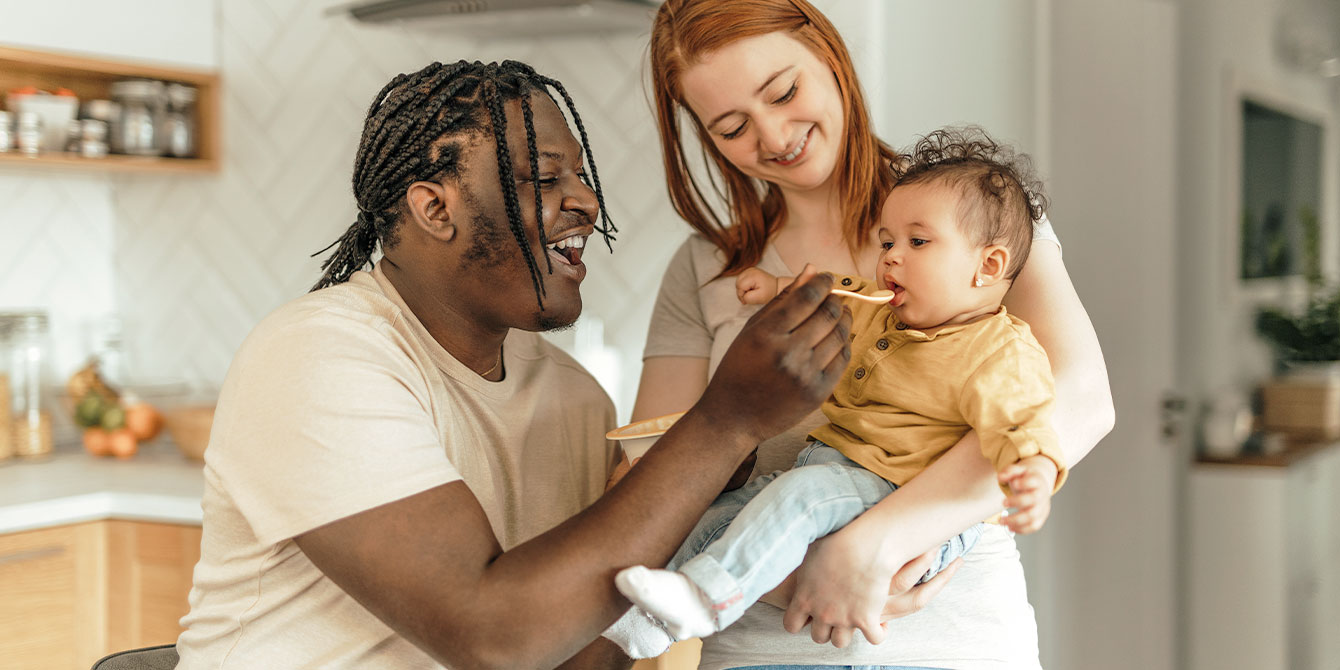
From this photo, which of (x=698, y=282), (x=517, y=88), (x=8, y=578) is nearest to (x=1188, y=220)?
(x=698, y=282)

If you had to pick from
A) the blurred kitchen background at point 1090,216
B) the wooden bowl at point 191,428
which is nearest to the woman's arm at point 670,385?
the blurred kitchen background at point 1090,216

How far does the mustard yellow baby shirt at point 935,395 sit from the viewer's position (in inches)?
40.8

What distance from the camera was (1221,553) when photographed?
2.58m

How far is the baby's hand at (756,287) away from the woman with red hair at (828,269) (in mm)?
48

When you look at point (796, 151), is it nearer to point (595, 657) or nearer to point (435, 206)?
point (435, 206)

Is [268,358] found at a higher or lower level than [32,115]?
lower

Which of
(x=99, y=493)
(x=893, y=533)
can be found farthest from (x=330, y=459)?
(x=99, y=493)

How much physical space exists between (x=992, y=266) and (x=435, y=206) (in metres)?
0.59

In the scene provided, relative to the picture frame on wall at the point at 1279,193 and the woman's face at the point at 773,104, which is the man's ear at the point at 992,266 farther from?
the picture frame on wall at the point at 1279,193

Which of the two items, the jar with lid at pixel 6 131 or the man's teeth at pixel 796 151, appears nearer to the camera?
the man's teeth at pixel 796 151

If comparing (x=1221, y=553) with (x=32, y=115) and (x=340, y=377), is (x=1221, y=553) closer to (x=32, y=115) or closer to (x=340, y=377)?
(x=340, y=377)

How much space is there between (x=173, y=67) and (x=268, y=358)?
6.51 ft

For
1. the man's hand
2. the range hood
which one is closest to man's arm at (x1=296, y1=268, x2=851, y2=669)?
the man's hand

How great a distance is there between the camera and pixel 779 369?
100 cm
